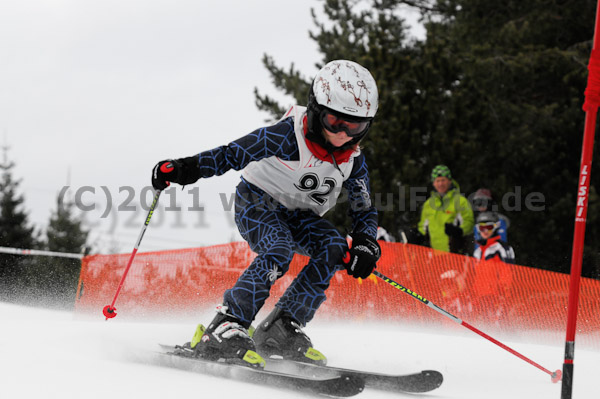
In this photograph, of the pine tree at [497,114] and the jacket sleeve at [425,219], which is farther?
the pine tree at [497,114]

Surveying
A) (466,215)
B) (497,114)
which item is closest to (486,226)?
(466,215)

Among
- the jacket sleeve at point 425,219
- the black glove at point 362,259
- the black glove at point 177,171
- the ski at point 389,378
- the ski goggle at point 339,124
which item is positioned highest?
the jacket sleeve at point 425,219

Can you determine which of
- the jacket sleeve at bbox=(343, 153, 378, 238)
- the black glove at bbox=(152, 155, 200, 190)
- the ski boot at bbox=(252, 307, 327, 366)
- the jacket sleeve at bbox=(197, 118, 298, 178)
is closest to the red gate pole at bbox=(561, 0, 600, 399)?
the jacket sleeve at bbox=(343, 153, 378, 238)

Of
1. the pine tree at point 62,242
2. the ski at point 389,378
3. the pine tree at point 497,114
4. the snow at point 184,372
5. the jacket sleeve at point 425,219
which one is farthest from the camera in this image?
the pine tree at point 62,242

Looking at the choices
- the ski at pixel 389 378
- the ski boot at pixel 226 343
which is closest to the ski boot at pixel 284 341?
the ski at pixel 389 378

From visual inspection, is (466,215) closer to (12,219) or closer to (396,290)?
(396,290)

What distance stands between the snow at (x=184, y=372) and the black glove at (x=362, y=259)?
669 mm

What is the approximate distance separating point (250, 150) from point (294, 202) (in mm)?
462

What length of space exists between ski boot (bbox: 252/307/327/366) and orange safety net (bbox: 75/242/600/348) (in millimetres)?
2742

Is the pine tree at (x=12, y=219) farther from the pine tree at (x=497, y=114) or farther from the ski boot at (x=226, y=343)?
the ski boot at (x=226, y=343)

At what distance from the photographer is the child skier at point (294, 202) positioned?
329 centimetres

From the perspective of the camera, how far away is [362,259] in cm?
337

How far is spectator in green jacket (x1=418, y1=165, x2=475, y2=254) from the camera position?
7.04m

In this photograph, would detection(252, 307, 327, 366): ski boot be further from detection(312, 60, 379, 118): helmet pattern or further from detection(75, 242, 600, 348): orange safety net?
detection(75, 242, 600, 348): orange safety net
